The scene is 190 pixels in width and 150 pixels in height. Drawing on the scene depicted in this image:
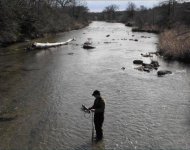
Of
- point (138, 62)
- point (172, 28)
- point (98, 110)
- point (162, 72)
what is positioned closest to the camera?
point (98, 110)

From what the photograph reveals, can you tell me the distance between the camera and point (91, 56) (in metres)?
40.3

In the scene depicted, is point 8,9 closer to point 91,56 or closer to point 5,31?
point 5,31

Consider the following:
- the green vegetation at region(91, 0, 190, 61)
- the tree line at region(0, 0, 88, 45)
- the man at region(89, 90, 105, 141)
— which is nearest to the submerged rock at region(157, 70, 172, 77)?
the green vegetation at region(91, 0, 190, 61)

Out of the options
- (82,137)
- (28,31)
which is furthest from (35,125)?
(28,31)

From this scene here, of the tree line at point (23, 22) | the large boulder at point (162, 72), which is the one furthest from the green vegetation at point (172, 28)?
the tree line at point (23, 22)

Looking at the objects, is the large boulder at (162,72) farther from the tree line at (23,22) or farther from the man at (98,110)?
the tree line at (23,22)

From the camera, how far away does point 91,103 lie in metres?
20.8

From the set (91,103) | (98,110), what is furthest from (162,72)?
(98,110)

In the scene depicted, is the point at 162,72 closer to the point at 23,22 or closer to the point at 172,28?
the point at 23,22

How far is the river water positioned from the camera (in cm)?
1523

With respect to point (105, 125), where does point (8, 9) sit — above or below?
above

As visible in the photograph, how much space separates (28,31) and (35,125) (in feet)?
138

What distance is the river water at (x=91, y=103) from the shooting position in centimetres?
1523

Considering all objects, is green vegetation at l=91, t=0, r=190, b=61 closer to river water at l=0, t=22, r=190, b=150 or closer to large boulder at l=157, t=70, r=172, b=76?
river water at l=0, t=22, r=190, b=150
